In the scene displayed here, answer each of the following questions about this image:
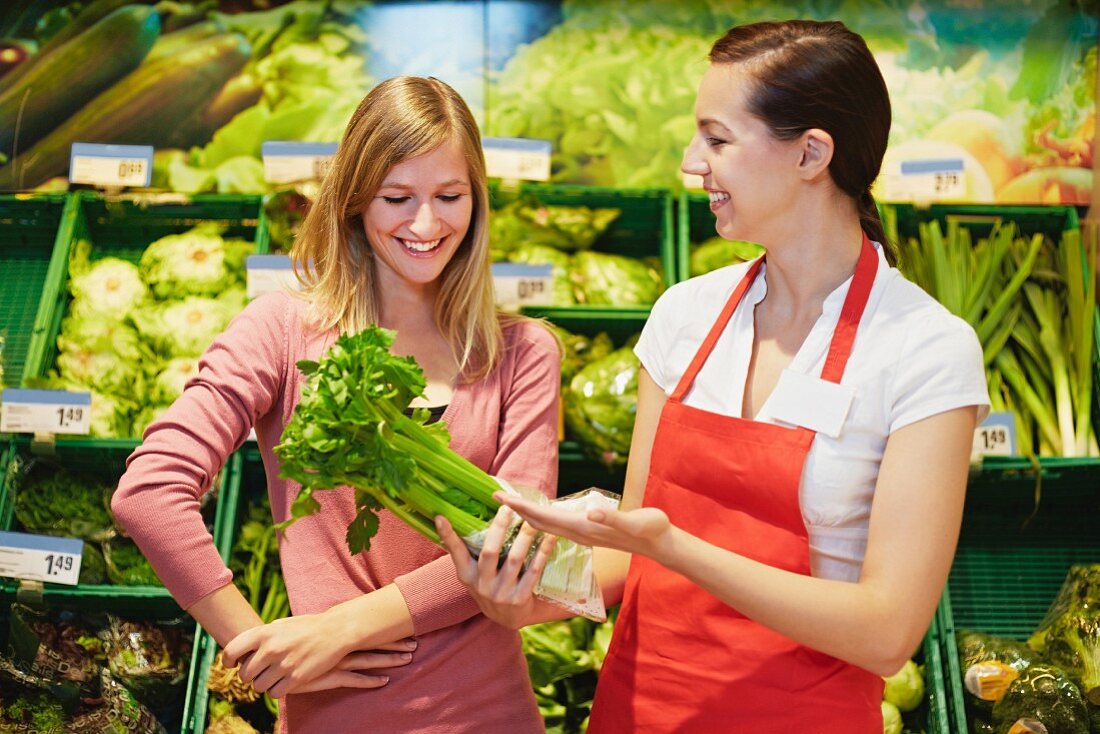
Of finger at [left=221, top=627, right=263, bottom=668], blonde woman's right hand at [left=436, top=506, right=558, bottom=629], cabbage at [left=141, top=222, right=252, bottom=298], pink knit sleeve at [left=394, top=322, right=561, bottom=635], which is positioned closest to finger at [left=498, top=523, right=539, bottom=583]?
blonde woman's right hand at [left=436, top=506, right=558, bottom=629]

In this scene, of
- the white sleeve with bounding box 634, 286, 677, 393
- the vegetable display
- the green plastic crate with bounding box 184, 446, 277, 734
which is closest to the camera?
the white sleeve with bounding box 634, 286, 677, 393

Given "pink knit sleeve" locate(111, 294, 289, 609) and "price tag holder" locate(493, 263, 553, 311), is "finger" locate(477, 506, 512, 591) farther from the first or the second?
"price tag holder" locate(493, 263, 553, 311)

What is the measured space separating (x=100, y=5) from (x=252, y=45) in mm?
498

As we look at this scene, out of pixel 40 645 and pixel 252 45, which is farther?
pixel 252 45

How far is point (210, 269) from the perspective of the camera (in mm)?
3434

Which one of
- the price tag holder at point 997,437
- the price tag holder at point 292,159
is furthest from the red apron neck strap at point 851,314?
the price tag holder at point 292,159

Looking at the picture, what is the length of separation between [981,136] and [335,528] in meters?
2.59

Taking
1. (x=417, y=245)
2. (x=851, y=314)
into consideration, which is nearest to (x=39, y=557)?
(x=417, y=245)

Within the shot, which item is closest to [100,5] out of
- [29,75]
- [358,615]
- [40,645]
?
[29,75]

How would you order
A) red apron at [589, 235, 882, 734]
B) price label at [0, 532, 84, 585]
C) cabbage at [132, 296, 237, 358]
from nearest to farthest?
red apron at [589, 235, 882, 734], price label at [0, 532, 84, 585], cabbage at [132, 296, 237, 358]

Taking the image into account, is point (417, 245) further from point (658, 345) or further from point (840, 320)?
point (840, 320)

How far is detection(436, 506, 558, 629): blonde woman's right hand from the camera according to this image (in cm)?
170

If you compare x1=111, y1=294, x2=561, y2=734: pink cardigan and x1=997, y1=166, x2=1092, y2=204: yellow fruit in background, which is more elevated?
x1=997, y1=166, x2=1092, y2=204: yellow fruit in background

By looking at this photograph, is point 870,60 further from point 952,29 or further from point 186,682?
point 186,682
